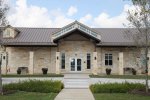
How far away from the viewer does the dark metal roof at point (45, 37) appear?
43531 mm

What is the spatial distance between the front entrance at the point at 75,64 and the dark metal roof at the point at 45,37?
12.4ft

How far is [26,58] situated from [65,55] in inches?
210

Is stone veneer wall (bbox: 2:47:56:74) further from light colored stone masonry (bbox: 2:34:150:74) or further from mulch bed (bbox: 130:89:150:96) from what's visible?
mulch bed (bbox: 130:89:150:96)

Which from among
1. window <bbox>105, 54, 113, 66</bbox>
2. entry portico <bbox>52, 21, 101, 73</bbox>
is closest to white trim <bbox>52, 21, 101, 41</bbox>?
entry portico <bbox>52, 21, 101, 73</bbox>

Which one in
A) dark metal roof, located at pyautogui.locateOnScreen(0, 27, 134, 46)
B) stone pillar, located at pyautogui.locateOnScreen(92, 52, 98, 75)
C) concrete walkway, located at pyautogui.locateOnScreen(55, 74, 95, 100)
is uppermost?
dark metal roof, located at pyautogui.locateOnScreen(0, 27, 134, 46)

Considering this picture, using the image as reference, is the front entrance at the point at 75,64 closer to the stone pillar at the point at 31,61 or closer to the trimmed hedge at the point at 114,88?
the stone pillar at the point at 31,61

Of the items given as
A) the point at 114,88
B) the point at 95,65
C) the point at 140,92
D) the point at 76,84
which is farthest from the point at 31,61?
the point at 140,92

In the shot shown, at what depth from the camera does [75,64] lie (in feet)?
147

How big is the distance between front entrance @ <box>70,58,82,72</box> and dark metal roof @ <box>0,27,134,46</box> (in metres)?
3.79

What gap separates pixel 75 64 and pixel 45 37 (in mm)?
5717

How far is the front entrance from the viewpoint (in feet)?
147

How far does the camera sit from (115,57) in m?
44.8

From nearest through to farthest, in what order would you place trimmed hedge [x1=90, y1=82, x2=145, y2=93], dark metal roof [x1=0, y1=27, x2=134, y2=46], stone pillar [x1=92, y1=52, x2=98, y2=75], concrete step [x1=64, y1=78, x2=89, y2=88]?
trimmed hedge [x1=90, y1=82, x2=145, y2=93], concrete step [x1=64, y1=78, x2=89, y2=88], stone pillar [x1=92, y1=52, x2=98, y2=75], dark metal roof [x1=0, y1=27, x2=134, y2=46]

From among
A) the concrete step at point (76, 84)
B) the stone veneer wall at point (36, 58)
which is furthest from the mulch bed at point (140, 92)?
the stone veneer wall at point (36, 58)
